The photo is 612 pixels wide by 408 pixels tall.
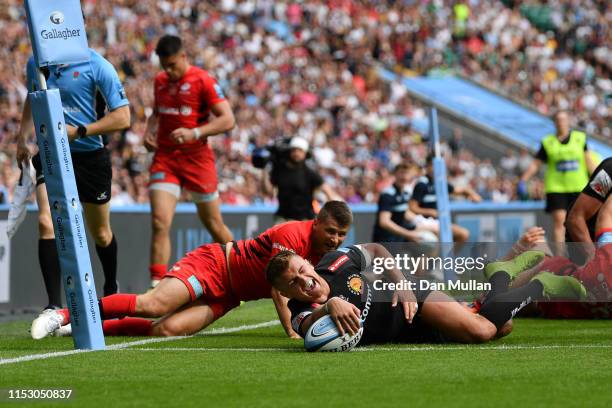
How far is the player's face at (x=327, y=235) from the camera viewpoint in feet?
27.4

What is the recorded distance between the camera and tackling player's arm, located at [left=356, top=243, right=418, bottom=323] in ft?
25.9

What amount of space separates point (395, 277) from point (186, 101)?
181 inches

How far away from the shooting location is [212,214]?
12.2 meters

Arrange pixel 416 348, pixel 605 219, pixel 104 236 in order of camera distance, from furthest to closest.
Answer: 1. pixel 104 236
2. pixel 605 219
3. pixel 416 348

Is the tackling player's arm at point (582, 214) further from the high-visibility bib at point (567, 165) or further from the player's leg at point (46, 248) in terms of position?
the high-visibility bib at point (567, 165)

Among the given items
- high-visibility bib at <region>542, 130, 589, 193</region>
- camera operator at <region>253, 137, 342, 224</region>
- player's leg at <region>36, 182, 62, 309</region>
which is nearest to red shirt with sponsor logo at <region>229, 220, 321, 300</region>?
player's leg at <region>36, 182, 62, 309</region>

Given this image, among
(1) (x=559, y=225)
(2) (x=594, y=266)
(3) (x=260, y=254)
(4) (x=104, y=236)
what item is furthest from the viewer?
(1) (x=559, y=225)

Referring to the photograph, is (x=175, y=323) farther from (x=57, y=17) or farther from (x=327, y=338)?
(x=57, y=17)

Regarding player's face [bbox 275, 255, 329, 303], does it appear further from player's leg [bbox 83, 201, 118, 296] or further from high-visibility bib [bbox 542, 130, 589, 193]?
high-visibility bib [bbox 542, 130, 589, 193]

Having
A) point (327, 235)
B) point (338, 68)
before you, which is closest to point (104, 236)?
point (327, 235)

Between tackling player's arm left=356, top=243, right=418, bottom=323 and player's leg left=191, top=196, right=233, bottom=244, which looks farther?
player's leg left=191, top=196, right=233, bottom=244

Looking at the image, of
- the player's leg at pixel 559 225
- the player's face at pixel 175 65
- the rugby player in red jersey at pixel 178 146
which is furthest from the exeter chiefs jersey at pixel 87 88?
the player's leg at pixel 559 225

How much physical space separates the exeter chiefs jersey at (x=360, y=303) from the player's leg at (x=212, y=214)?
4.06 m

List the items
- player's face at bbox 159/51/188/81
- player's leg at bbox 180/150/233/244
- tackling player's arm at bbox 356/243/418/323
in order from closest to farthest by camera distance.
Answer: tackling player's arm at bbox 356/243/418/323
player's face at bbox 159/51/188/81
player's leg at bbox 180/150/233/244
